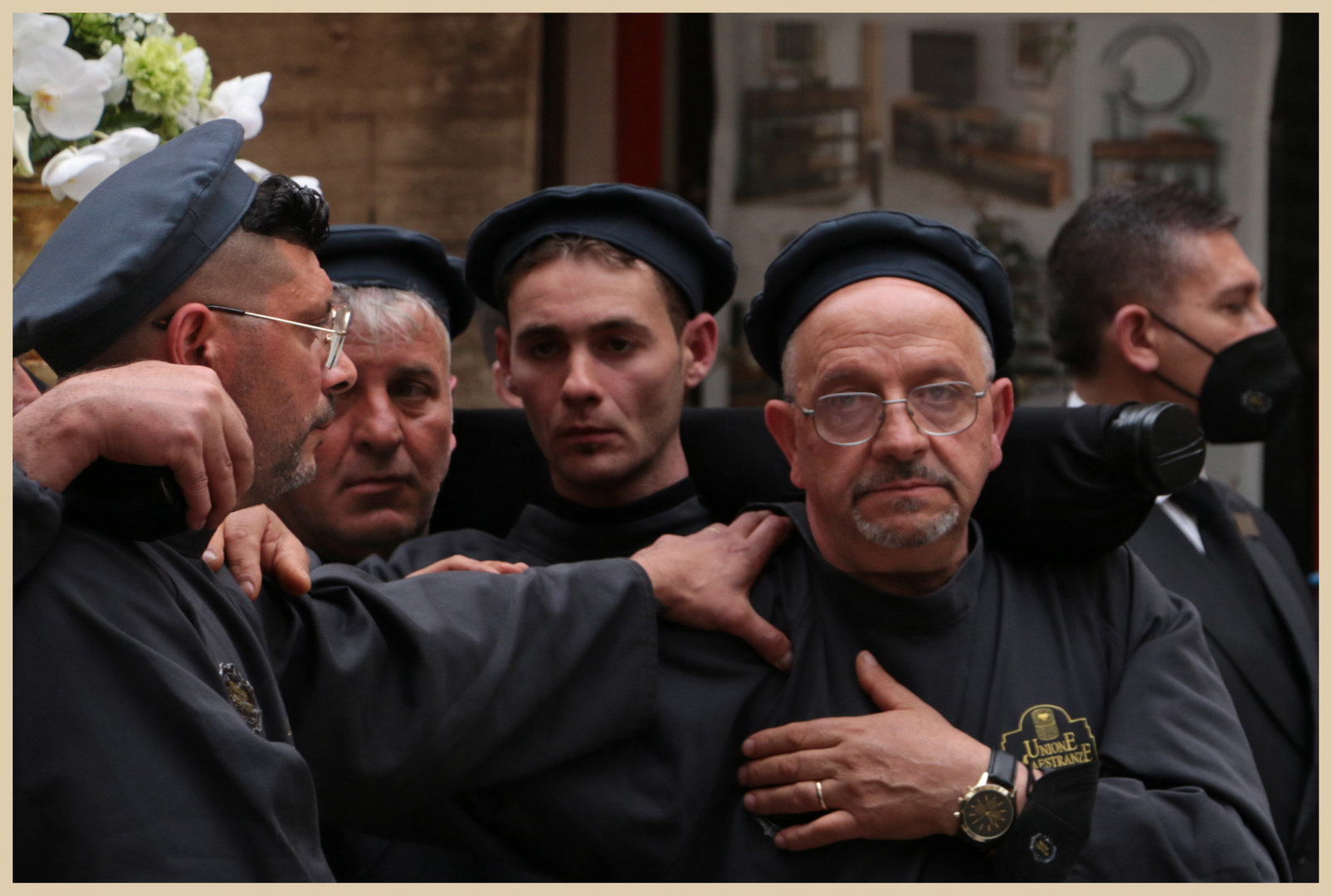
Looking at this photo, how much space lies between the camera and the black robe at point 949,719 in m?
2.39

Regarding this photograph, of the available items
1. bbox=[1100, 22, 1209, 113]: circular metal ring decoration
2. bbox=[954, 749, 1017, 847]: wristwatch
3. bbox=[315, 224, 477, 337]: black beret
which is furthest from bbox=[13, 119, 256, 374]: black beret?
bbox=[1100, 22, 1209, 113]: circular metal ring decoration

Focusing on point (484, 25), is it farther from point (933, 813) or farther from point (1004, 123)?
point (933, 813)

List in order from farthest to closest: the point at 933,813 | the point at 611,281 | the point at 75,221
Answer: the point at 611,281 → the point at 933,813 → the point at 75,221

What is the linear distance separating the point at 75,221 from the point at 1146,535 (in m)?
2.85

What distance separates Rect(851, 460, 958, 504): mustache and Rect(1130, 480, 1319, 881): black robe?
1.34 meters

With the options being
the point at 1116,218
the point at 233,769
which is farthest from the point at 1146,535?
the point at 233,769

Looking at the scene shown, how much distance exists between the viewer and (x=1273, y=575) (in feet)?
12.4

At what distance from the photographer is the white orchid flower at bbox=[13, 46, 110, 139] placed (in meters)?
2.62

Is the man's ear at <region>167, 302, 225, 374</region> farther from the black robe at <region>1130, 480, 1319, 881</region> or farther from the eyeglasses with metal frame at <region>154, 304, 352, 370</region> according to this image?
the black robe at <region>1130, 480, 1319, 881</region>

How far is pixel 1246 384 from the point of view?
12.8 ft

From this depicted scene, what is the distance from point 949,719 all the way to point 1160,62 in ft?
13.2

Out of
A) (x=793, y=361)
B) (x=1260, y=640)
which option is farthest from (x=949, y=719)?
(x=1260, y=640)

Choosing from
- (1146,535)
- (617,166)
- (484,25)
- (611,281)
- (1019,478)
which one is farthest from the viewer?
(617,166)

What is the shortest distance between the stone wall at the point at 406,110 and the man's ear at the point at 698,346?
227 centimetres
